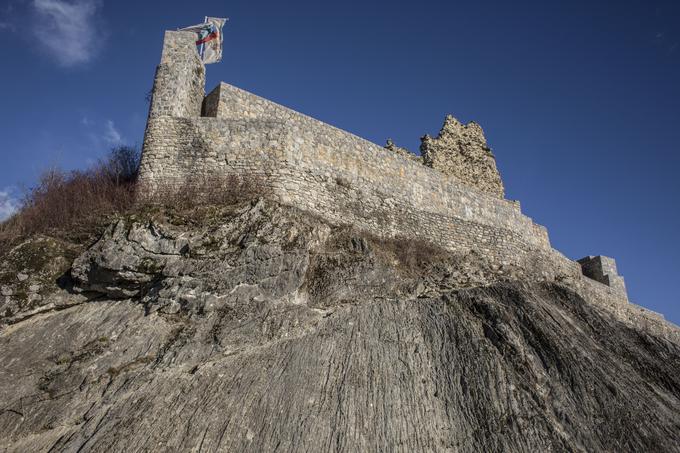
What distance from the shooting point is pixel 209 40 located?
59.8ft

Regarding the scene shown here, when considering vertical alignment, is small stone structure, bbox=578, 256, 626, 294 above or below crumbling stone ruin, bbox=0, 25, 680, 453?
above

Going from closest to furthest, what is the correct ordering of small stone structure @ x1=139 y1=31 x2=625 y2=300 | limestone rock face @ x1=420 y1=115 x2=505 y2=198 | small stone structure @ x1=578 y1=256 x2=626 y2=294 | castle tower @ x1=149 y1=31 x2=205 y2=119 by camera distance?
small stone structure @ x1=139 y1=31 x2=625 y2=300, castle tower @ x1=149 y1=31 x2=205 y2=119, limestone rock face @ x1=420 y1=115 x2=505 y2=198, small stone structure @ x1=578 y1=256 x2=626 y2=294

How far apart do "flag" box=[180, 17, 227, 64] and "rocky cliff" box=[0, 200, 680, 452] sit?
7.42 meters

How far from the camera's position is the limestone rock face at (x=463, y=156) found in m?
23.2

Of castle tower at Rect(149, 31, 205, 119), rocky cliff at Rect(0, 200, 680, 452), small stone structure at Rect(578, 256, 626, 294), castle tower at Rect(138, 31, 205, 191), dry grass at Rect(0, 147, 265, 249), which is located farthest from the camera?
small stone structure at Rect(578, 256, 626, 294)

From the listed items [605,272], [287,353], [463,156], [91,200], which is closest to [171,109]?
[91,200]

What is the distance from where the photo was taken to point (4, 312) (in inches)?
426

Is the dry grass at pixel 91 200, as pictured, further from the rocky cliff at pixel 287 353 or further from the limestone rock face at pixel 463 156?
the limestone rock face at pixel 463 156

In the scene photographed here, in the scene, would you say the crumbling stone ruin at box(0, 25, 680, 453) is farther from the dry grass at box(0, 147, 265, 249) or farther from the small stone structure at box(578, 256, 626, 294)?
the small stone structure at box(578, 256, 626, 294)

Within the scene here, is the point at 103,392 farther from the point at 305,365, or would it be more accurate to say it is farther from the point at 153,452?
the point at 305,365

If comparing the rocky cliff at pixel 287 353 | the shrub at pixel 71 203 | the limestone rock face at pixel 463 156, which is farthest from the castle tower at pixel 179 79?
the limestone rock face at pixel 463 156

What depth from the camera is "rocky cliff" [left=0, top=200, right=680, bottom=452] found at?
865cm

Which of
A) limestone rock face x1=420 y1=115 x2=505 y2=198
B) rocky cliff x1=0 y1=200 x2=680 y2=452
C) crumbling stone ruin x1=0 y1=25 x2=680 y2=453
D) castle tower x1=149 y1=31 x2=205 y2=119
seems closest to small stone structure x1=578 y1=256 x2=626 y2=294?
limestone rock face x1=420 y1=115 x2=505 y2=198

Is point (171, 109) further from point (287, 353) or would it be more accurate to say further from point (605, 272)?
point (605, 272)
